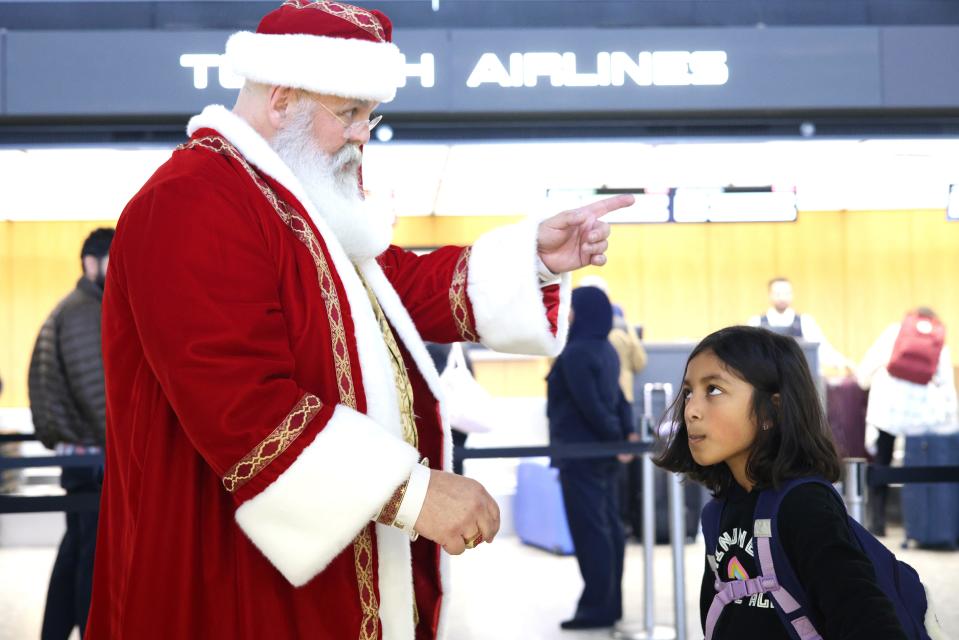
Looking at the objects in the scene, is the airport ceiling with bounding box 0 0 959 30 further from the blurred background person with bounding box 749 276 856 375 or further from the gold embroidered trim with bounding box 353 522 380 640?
Result: the gold embroidered trim with bounding box 353 522 380 640

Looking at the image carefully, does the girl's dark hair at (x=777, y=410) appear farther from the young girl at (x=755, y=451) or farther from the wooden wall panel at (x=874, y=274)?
the wooden wall panel at (x=874, y=274)

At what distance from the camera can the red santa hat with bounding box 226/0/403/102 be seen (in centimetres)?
200

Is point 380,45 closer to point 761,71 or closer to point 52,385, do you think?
point 52,385

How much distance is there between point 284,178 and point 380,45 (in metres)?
0.32

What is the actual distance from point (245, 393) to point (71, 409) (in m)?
3.15

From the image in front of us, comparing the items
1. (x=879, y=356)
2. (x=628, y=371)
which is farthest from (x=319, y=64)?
(x=879, y=356)

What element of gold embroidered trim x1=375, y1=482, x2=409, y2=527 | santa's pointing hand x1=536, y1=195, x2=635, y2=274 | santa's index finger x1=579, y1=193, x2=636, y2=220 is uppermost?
santa's index finger x1=579, y1=193, x2=636, y2=220

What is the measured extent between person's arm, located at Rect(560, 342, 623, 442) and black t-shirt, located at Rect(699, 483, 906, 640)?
11.0 ft

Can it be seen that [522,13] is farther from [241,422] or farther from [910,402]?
[241,422]

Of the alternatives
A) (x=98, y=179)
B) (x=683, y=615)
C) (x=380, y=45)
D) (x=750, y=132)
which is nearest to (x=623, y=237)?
(x=98, y=179)

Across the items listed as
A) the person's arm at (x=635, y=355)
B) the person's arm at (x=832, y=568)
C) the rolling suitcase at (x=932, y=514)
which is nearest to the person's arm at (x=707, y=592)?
the person's arm at (x=832, y=568)

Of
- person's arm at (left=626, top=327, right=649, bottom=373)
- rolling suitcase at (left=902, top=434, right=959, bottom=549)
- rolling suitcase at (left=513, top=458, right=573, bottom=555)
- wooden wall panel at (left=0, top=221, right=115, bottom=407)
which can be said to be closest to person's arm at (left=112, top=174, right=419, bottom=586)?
rolling suitcase at (left=513, top=458, right=573, bottom=555)

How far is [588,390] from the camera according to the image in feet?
18.2

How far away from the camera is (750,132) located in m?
6.18
